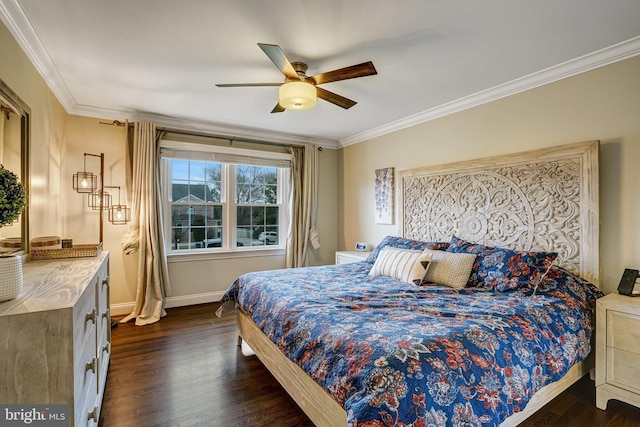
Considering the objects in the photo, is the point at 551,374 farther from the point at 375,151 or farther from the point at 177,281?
the point at 177,281

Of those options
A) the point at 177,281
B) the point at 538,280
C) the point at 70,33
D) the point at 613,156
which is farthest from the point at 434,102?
the point at 177,281

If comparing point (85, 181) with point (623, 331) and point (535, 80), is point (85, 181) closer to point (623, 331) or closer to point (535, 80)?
point (535, 80)

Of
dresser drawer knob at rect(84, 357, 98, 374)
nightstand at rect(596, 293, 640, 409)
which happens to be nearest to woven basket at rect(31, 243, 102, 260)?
dresser drawer knob at rect(84, 357, 98, 374)

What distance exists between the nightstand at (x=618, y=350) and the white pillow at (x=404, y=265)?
3.78 ft

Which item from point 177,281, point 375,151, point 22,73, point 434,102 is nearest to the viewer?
point 22,73

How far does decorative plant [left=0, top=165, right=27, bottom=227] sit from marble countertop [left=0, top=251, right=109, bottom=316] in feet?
1.05

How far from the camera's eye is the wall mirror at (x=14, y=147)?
1.74 metres

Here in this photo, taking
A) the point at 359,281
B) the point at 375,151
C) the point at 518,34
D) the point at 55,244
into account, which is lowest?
the point at 359,281

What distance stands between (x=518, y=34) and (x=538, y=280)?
1718 millimetres

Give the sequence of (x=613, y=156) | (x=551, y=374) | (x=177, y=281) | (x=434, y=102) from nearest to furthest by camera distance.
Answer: (x=551, y=374) < (x=613, y=156) < (x=434, y=102) < (x=177, y=281)

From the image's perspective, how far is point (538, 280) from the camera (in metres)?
2.25

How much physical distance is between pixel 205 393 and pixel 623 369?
2.75 meters

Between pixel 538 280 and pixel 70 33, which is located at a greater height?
pixel 70 33

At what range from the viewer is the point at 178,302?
4055 mm
